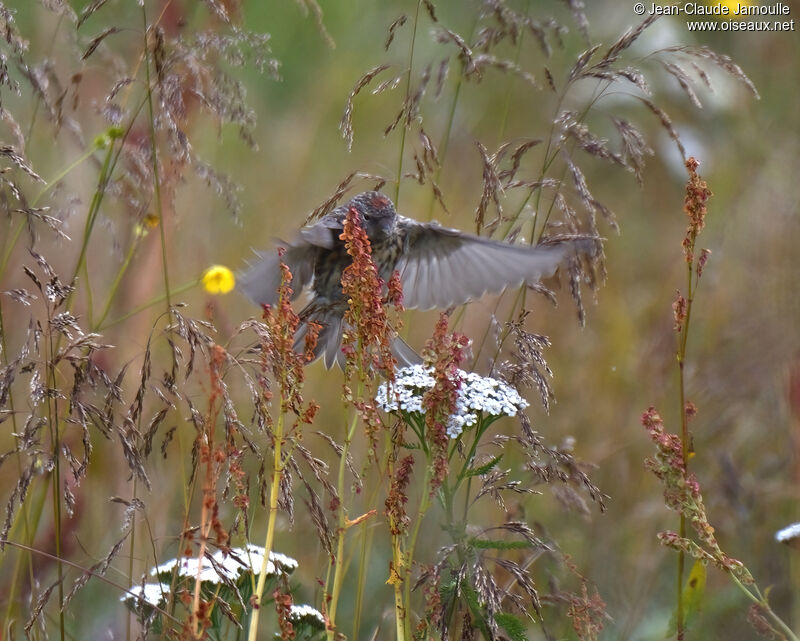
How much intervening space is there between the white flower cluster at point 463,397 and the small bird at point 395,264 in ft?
1.27

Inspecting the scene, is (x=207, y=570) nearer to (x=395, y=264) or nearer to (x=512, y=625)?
(x=512, y=625)

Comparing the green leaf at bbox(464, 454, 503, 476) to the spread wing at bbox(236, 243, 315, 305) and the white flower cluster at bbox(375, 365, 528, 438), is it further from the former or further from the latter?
the spread wing at bbox(236, 243, 315, 305)

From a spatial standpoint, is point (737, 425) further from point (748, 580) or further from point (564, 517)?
point (748, 580)

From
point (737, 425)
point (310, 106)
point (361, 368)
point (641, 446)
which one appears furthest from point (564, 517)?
point (310, 106)

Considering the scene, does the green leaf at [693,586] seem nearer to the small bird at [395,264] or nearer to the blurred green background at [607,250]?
the blurred green background at [607,250]

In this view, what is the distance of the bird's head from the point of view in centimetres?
292

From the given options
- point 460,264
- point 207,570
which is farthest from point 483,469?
point 460,264

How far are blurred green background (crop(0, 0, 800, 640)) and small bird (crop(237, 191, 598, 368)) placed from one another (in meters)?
0.19

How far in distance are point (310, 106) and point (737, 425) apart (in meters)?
2.80

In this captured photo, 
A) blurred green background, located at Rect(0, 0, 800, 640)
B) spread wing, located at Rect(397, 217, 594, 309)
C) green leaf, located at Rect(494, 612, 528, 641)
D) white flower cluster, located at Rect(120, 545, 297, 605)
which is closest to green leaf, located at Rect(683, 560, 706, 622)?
green leaf, located at Rect(494, 612, 528, 641)

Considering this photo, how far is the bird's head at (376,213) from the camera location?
9.57 ft

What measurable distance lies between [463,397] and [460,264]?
31.6 inches

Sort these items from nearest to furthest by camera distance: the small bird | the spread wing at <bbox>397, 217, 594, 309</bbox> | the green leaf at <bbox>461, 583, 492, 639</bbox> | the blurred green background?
the green leaf at <bbox>461, 583, 492, 639</bbox>
the spread wing at <bbox>397, 217, 594, 309</bbox>
the small bird
the blurred green background

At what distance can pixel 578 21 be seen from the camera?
2.73m
